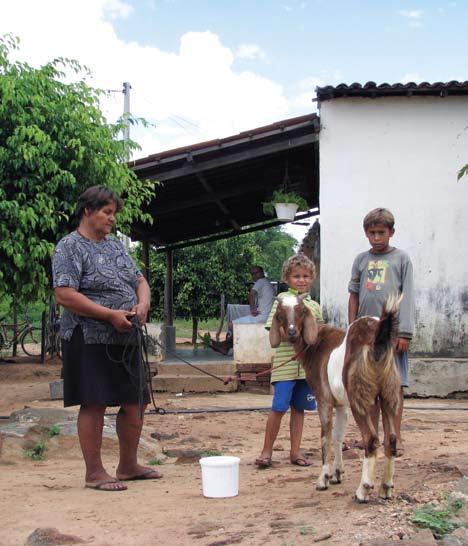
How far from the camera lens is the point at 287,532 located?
3.72 meters

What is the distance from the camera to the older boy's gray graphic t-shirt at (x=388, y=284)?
543 cm

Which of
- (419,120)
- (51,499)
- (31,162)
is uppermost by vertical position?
(419,120)

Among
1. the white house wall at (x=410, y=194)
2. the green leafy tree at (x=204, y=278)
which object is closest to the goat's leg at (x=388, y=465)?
the white house wall at (x=410, y=194)

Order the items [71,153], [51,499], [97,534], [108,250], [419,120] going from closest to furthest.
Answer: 1. [97,534]
2. [51,499]
3. [108,250]
4. [71,153]
5. [419,120]

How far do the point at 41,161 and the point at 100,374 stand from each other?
3624mm

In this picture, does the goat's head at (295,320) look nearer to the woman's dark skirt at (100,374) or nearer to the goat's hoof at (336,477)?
the goat's hoof at (336,477)

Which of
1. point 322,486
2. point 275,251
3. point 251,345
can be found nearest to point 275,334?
point 322,486

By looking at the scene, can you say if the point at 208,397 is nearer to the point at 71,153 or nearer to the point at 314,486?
the point at 71,153

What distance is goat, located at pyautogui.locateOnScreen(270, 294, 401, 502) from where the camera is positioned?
4.25 metres

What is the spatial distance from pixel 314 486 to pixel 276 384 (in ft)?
3.41

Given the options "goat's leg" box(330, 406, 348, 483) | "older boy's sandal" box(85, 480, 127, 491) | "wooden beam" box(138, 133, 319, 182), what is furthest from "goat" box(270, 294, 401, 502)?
"wooden beam" box(138, 133, 319, 182)

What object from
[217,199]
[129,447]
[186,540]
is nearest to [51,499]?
[129,447]

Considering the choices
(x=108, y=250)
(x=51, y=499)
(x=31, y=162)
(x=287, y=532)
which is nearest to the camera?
(x=287, y=532)

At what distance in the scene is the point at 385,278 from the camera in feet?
17.8
